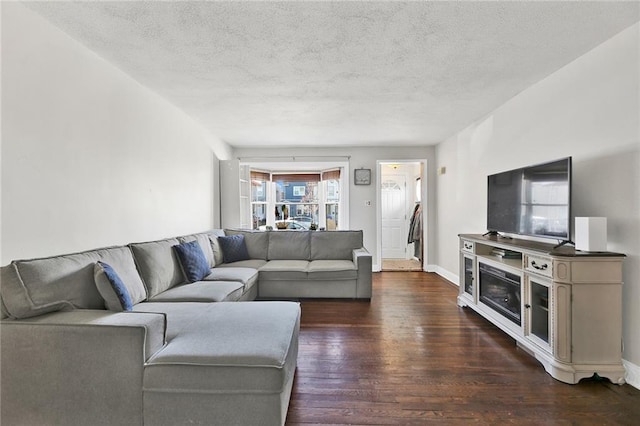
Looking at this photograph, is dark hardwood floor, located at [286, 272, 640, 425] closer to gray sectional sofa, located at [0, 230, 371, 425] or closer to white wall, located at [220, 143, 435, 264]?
gray sectional sofa, located at [0, 230, 371, 425]

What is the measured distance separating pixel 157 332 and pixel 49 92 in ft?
5.54

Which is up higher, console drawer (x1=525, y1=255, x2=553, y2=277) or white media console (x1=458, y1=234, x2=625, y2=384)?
console drawer (x1=525, y1=255, x2=553, y2=277)

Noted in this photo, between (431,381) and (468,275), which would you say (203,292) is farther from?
(468,275)

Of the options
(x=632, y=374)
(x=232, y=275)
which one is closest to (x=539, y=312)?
(x=632, y=374)

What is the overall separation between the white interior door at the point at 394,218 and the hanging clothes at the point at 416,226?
1.48 feet

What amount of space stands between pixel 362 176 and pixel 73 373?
194 inches

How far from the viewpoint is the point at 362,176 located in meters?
5.74

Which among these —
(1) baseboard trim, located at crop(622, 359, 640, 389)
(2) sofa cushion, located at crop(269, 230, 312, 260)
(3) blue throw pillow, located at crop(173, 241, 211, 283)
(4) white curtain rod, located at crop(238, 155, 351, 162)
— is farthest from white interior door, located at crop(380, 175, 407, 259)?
(1) baseboard trim, located at crop(622, 359, 640, 389)

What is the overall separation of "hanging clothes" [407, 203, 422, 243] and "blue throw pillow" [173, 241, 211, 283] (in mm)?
4454

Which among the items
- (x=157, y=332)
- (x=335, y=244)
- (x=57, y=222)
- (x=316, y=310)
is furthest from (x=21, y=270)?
(x=335, y=244)

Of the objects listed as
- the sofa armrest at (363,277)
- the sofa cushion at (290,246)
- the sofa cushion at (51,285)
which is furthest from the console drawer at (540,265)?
the sofa cushion at (51,285)

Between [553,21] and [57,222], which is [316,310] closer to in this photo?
[57,222]

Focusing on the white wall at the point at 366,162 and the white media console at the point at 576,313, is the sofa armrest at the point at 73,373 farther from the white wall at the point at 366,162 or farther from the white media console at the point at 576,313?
the white wall at the point at 366,162

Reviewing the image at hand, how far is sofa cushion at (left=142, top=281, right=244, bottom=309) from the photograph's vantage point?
2.46 metres
